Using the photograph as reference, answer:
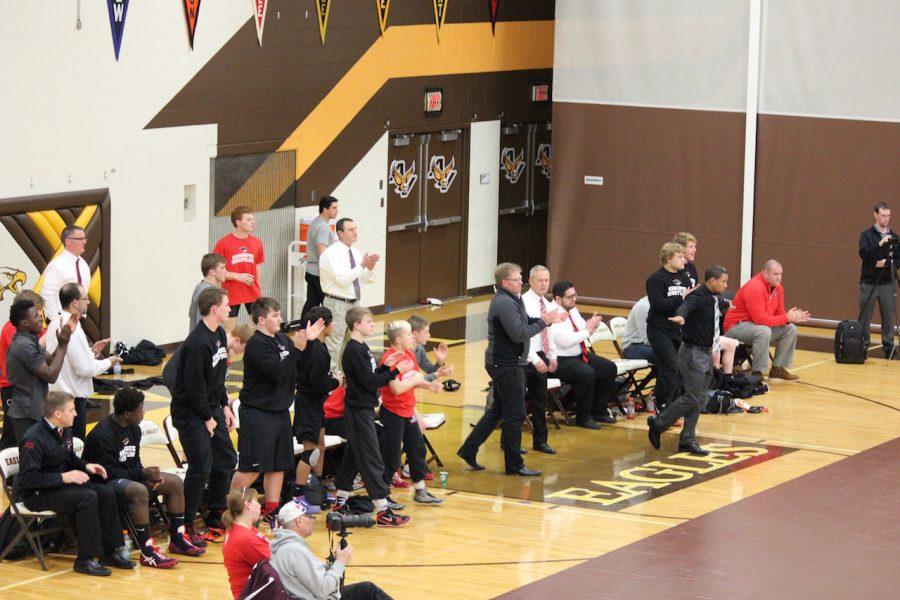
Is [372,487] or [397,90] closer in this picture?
[372,487]

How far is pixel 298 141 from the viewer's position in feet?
64.8

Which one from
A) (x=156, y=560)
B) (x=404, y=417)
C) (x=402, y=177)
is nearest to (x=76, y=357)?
(x=156, y=560)

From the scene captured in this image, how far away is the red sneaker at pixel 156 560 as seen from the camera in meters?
10.2

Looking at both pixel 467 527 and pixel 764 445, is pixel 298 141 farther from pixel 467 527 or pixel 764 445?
pixel 467 527

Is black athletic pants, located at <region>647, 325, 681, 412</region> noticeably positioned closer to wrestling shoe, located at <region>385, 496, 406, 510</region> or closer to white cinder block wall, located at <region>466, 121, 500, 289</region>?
wrestling shoe, located at <region>385, 496, 406, 510</region>

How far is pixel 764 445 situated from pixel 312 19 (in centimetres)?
853

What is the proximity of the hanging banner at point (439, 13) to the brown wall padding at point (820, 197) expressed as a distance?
181 inches

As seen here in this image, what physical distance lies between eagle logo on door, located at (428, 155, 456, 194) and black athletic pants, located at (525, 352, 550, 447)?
8672 millimetres

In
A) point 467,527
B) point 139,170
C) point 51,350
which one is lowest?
point 467,527

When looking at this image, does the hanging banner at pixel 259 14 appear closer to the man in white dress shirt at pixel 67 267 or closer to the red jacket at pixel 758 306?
the man in white dress shirt at pixel 67 267

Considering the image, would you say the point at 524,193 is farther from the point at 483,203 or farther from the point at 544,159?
the point at 483,203

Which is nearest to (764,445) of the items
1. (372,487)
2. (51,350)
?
(372,487)

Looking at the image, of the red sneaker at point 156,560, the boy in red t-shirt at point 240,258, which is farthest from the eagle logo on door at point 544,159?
the red sneaker at point 156,560

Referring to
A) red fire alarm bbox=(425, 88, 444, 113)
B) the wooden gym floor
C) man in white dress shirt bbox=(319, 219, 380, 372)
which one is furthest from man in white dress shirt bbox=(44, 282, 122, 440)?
red fire alarm bbox=(425, 88, 444, 113)
